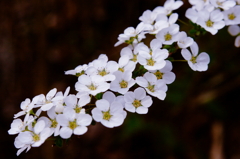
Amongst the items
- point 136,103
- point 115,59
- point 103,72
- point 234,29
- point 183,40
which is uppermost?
point 103,72

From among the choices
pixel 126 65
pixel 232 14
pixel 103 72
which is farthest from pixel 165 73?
pixel 232 14

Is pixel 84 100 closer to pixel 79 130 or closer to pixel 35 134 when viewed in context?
pixel 79 130

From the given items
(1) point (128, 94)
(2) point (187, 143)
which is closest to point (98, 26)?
(2) point (187, 143)

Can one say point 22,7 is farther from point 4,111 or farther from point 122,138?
point 122,138

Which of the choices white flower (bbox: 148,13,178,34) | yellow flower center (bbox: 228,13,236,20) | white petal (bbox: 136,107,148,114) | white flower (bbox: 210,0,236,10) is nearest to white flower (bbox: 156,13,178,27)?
white flower (bbox: 148,13,178,34)

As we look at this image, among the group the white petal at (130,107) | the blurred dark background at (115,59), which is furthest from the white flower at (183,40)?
the blurred dark background at (115,59)

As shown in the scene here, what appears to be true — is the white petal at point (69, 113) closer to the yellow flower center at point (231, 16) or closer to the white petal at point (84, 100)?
the white petal at point (84, 100)

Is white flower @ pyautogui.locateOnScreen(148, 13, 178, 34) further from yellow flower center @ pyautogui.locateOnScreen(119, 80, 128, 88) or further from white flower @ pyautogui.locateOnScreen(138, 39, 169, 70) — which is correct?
yellow flower center @ pyautogui.locateOnScreen(119, 80, 128, 88)
